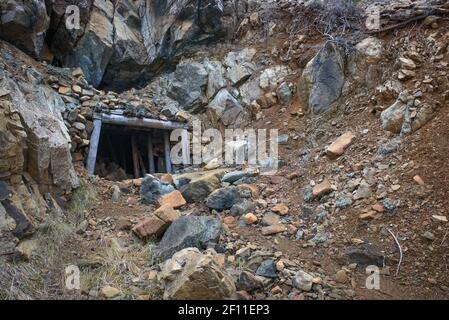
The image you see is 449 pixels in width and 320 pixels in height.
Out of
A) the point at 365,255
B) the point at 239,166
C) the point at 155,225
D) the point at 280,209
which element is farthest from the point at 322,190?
the point at 155,225

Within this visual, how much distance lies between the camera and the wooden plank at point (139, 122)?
6.14 metres

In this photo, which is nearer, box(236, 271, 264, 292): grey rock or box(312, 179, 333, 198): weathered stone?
box(236, 271, 264, 292): grey rock

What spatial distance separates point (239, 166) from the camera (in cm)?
575

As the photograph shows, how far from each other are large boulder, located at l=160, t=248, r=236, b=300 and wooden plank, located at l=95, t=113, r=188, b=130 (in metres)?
4.00

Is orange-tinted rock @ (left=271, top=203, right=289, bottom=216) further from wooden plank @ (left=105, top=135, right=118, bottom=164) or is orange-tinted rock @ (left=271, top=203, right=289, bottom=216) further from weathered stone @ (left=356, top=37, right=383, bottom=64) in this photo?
wooden plank @ (left=105, top=135, right=118, bottom=164)

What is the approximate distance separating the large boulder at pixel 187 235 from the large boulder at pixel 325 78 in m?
3.35

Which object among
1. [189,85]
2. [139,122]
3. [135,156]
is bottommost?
[135,156]

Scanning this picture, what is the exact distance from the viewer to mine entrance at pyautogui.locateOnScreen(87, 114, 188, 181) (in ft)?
21.1

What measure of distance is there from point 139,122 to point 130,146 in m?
1.71

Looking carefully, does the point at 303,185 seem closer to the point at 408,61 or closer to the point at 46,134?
the point at 408,61

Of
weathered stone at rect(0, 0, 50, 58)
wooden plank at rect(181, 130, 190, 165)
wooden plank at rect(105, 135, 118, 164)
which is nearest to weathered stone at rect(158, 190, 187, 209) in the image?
wooden plank at rect(181, 130, 190, 165)

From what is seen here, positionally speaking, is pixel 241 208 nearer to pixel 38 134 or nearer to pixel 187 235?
pixel 187 235

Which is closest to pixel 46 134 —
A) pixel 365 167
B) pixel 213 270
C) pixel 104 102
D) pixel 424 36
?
pixel 104 102

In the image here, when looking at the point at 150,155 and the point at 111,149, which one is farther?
the point at 111,149
